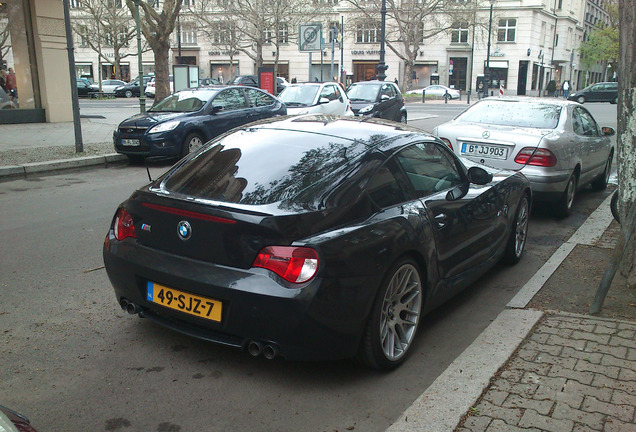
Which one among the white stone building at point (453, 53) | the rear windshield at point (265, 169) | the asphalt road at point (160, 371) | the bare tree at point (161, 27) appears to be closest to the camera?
the asphalt road at point (160, 371)

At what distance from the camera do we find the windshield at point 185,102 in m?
12.7

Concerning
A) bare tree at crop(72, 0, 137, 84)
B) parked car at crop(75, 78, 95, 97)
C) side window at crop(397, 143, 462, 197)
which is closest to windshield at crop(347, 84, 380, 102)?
side window at crop(397, 143, 462, 197)

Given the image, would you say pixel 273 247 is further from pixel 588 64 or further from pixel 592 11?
pixel 592 11

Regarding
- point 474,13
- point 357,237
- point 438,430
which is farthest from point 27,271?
point 474,13

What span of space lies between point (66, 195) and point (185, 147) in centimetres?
364

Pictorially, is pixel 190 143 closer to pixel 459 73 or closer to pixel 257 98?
pixel 257 98

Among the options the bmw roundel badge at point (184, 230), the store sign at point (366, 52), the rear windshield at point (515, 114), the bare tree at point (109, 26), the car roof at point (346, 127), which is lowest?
the bmw roundel badge at point (184, 230)

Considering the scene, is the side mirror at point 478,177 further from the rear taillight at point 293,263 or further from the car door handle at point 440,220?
the rear taillight at point 293,263

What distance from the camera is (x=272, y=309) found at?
316 cm

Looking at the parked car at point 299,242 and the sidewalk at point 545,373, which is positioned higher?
the parked car at point 299,242

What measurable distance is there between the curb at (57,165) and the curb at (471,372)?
911 cm

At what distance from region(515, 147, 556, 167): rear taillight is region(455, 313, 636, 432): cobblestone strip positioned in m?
3.49

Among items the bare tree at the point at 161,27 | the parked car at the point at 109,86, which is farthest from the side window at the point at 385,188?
the parked car at the point at 109,86

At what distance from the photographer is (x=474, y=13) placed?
50.2 m
